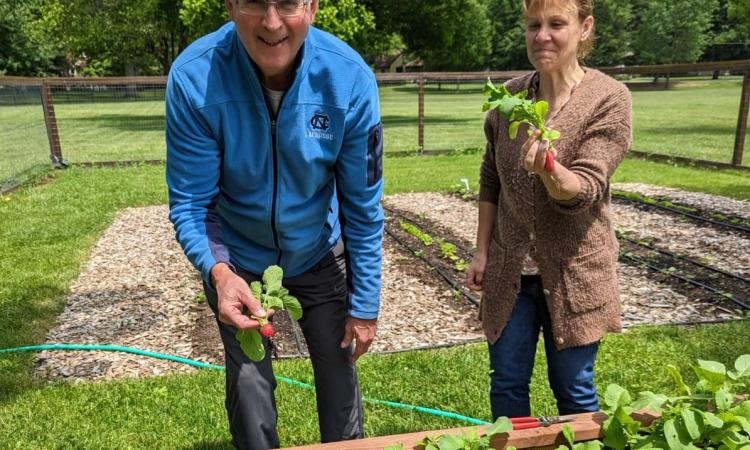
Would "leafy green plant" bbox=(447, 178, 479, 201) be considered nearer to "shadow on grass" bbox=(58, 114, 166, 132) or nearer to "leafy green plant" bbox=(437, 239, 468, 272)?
"leafy green plant" bbox=(437, 239, 468, 272)

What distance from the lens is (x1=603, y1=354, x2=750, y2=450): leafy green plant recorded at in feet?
4.75

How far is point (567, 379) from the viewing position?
2090 mm

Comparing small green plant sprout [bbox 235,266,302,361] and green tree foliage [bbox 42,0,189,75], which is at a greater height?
green tree foliage [bbox 42,0,189,75]

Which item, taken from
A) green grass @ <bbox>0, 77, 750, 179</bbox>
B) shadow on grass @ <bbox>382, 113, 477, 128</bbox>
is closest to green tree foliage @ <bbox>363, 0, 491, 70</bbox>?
green grass @ <bbox>0, 77, 750, 179</bbox>

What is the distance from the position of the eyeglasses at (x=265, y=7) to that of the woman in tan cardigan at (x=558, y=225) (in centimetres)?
74

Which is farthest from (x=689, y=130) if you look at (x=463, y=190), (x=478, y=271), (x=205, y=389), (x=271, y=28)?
(x=271, y=28)

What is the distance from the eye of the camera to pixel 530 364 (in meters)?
2.21

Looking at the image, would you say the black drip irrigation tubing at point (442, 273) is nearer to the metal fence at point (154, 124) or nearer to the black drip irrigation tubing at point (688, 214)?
the black drip irrigation tubing at point (688, 214)

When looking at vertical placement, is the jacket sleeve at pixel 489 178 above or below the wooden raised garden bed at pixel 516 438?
above

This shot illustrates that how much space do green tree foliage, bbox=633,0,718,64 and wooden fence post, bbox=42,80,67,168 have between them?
194 ft

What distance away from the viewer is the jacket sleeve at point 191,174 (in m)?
1.77

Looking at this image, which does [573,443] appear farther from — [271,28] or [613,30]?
[613,30]

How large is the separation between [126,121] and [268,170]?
20.3 m

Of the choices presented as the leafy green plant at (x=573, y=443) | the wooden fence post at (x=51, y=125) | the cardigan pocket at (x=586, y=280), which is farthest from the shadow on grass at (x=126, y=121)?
the leafy green plant at (x=573, y=443)
